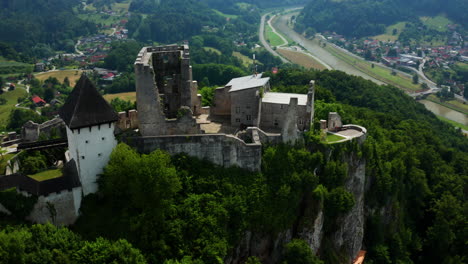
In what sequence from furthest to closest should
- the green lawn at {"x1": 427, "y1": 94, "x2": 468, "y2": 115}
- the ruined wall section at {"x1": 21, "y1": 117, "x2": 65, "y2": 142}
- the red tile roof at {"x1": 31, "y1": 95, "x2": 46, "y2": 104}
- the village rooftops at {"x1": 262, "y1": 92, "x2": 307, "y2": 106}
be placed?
the green lawn at {"x1": 427, "y1": 94, "x2": 468, "y2": 115}, the red tile roof at {"x1": 31, "y1": 95, "x2": 46, "y2": 104}, the ruined wall section at {"x1": 21, "y1": 117, "x2": 65, "y2": 142}, the village rooftops at {"x1": 262, "y1": 92, "x2": 307, "y2": 106}

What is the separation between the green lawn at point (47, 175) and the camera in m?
40.4

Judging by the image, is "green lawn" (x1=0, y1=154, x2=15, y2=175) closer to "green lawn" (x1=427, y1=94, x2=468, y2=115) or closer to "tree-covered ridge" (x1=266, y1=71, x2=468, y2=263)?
"tree-covered ridge" (x1=266, y1=71, x2=468, y2=263)

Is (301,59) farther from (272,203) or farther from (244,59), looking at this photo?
(272,203)

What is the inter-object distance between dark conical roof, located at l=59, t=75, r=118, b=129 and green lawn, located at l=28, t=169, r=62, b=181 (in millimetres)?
4981

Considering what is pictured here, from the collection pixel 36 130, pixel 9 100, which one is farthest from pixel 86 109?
pixel 9 100

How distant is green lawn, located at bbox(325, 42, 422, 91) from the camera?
511 ft

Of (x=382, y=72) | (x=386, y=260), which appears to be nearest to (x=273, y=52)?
(x=382, y=72)

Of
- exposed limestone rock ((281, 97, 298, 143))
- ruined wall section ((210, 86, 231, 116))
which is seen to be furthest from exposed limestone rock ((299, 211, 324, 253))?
ruined wall section ((210, 86, 231, 116))

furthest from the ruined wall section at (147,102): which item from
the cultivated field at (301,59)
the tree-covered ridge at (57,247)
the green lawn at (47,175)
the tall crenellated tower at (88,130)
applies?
the cultivated field at (301,59)

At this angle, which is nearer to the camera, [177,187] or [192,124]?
[177,187]

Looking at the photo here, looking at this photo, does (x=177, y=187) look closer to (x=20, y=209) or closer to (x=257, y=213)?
(x=257, y=213)

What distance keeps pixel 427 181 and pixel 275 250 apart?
33744 mm

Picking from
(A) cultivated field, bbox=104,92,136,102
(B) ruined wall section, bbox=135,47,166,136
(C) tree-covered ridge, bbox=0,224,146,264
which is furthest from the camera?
(A) cultivated field, bbox=104,92,136,102

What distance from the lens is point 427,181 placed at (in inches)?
2670
